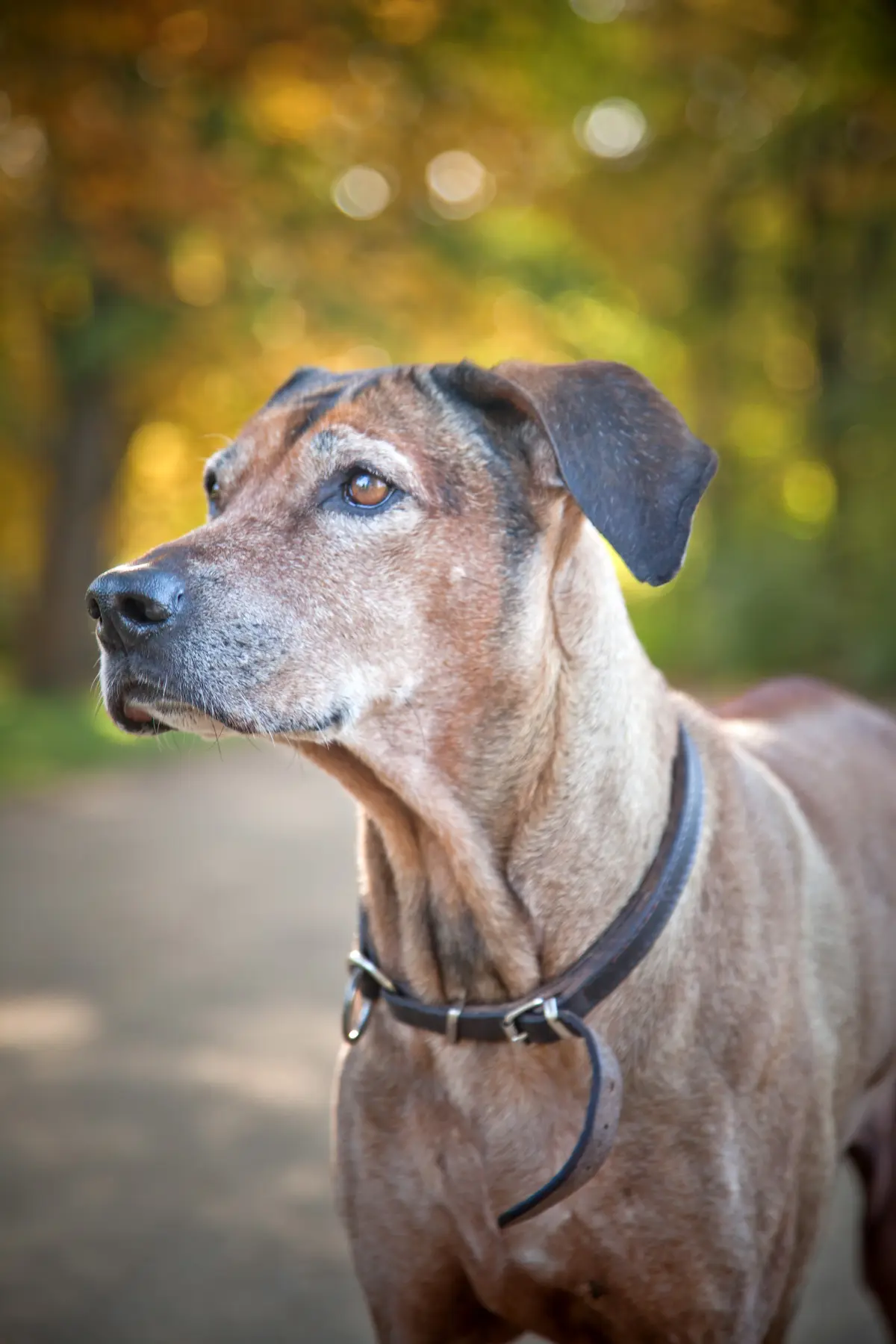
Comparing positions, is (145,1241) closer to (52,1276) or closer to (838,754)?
(52,1276)

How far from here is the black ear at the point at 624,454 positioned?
88.6 inches

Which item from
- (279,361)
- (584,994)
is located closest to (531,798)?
(584,994)

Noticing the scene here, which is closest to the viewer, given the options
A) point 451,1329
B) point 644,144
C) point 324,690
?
point 324,690

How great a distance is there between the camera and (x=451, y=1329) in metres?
2.52

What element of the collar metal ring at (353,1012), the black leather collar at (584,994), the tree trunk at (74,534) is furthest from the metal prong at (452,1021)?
the tree trunk at (74,534)

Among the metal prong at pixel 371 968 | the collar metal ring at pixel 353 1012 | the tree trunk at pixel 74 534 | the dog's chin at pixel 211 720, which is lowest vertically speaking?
the collar metal ring at pixel 353 1012

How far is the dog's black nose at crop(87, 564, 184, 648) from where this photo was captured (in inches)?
89.0

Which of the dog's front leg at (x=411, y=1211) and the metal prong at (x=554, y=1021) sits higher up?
the metal prong at (x=554, y=1021)

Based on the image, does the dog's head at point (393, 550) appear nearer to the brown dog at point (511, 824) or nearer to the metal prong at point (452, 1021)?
the brown dog at point (511, 824)

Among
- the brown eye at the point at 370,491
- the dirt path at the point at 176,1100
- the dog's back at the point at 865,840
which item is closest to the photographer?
the brown eye at the point at 370,491

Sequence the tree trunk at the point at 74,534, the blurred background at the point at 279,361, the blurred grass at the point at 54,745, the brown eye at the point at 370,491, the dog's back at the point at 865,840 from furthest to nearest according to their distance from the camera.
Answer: the tree trunk at the point at 74,534 < the blurred grass at the point at 54,745 < the blurred background at the point at 279,361 < the dog's back at the point at 865,840 < the brown eye at the point at 370,491

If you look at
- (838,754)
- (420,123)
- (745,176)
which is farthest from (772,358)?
(838,754)

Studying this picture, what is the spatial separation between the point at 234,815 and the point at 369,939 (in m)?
6.82

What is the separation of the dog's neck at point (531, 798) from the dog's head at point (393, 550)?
7 cm
